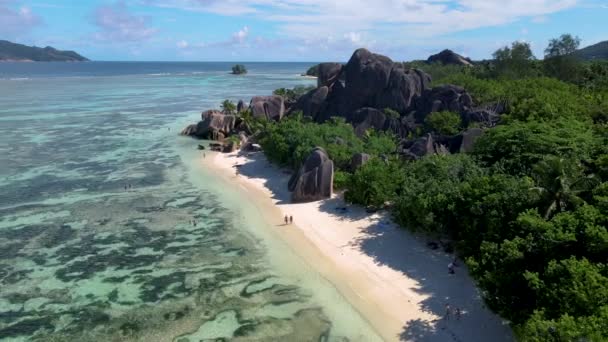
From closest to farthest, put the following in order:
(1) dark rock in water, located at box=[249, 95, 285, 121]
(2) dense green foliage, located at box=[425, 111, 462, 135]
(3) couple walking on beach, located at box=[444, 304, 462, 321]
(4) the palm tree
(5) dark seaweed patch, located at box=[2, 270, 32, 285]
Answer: (3) couple walking on beach, located at box=[444, 304, 462, 321]
(4) the palm tree
(5) dark seaweed patch, located at box=[2, 270, 32, 285]
(2) dense green foliage, located at box=[425, 111, 462, 135]
(1) dark rock in water, located at box=[249, 95, 285, 121]

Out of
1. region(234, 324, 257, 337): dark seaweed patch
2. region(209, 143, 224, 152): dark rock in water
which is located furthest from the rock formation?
region(234, 324, 257, 337): dark seaweed patch

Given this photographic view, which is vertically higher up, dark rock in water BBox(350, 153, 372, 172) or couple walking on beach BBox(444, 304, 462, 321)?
dark rock in water BBox(350, 153, 372, 172)

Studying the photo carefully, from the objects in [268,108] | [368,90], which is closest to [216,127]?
[268,108]

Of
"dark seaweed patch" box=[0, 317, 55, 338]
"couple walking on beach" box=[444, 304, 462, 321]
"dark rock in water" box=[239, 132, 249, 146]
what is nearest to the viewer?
"couple walking on beach" box=[444, 304, 462, 321]

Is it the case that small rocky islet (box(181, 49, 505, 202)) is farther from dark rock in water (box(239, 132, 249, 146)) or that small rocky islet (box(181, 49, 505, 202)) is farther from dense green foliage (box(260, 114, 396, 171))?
dense green foliage (box(260, 114, 396, 171))

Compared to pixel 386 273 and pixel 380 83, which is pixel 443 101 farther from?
pixel 386 273

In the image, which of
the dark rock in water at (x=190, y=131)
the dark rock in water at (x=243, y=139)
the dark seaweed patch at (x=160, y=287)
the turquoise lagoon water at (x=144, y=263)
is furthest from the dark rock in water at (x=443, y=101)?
the dark seaweed patch at (x=160, y=287)
